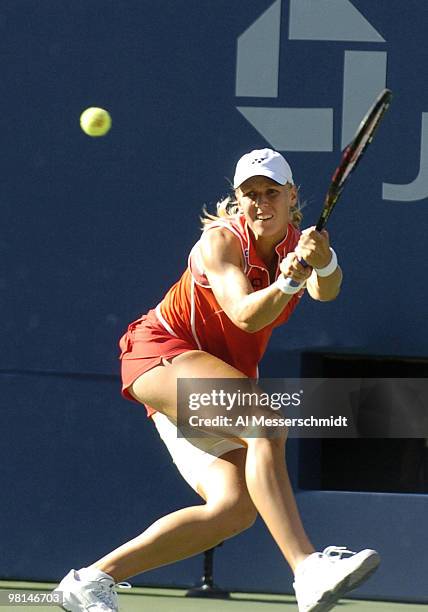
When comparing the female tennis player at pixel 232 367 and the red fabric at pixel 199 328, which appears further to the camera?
the red fabric at pixel 199 328

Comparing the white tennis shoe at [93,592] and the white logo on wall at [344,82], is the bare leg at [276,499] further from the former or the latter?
the white logo on wall at [344,82]

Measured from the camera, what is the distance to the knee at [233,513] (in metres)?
3.40

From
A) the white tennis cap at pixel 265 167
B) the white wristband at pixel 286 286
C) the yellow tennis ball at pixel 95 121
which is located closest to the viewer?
the white wristband at pixel 286 286

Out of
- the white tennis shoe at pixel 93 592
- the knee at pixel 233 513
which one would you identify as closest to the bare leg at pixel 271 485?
the knee at pixel 233 513

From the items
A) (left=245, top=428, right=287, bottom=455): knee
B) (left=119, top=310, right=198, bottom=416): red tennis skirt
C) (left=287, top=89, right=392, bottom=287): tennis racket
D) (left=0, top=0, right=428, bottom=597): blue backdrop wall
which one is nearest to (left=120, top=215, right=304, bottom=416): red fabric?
(left=119, top=310, right=198, bottom=416): red tennis skirt

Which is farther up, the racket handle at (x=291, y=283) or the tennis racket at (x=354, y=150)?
the tennis racket at (x=354, y=150)

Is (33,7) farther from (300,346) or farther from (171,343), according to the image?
(171,343)

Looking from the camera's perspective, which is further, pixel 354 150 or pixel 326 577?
pixel 354 150

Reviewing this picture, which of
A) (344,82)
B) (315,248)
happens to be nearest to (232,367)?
(315,248)

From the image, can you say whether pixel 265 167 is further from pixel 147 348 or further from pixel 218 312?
pixel 147 348

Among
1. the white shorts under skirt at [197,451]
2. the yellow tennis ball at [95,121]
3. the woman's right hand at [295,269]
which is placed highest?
the yellow tennis ball at [95,121]

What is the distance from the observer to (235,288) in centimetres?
339

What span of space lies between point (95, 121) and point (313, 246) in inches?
75.7

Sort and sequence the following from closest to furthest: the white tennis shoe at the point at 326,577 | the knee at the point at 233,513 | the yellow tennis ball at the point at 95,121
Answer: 1. the white tennis shoe at the point at 326,577
2. the knee at the point at 233,513
3. the yellow tennis ball at the point at 95,121
